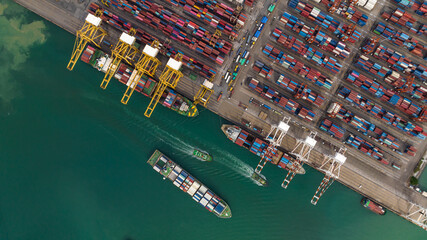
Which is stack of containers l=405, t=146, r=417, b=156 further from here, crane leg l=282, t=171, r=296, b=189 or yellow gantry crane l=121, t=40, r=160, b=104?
yellow gantry crane l=121, t=40, r=160, b=104

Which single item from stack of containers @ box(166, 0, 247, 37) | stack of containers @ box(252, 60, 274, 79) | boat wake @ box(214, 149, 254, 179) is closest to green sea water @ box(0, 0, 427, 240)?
boat wake @ box(214, 149, 254, 179)

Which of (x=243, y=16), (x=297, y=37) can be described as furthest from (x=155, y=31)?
(x=297, y=37)

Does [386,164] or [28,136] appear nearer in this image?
[386,164]

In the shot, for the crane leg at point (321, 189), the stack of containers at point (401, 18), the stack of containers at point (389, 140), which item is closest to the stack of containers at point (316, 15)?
the stack of containers at point (401, 18)

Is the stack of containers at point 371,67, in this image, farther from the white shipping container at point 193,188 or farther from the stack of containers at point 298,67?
the white shipping container at point 193,188

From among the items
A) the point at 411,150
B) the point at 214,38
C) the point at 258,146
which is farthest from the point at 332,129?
the point at 214,38

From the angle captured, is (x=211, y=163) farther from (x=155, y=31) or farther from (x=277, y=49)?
(x=155, y=31)
